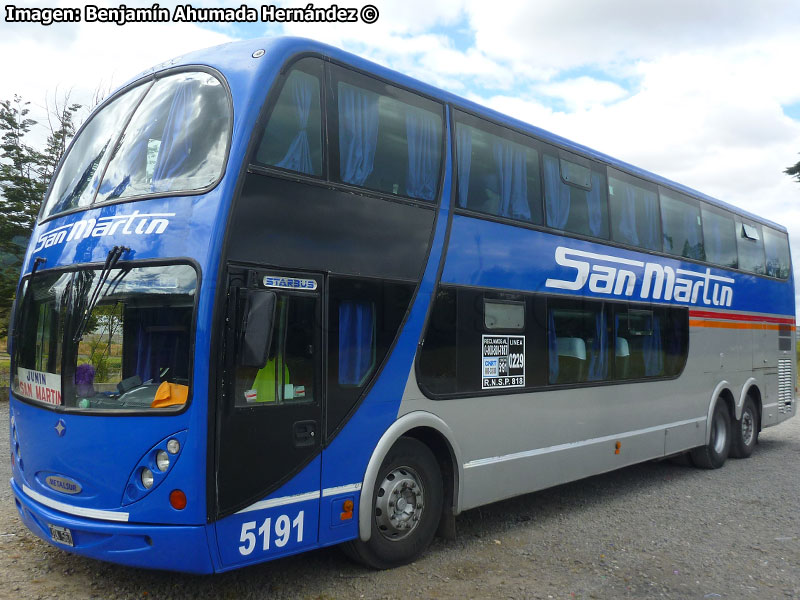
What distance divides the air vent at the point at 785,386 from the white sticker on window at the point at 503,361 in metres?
8.07

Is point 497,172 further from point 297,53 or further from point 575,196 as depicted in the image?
point 297,53

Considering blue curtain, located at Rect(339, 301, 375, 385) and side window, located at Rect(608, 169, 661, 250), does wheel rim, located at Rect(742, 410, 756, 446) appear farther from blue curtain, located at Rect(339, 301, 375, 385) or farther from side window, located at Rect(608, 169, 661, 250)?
blue curtain, located at Rect(339, 301, 375, 385)

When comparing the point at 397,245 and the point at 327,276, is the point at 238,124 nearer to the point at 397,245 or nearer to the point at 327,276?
the point at 327,276

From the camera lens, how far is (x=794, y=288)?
14.0 metres

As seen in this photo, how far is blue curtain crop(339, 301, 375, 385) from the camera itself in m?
5.44

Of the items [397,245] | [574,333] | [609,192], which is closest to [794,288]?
[609,192]

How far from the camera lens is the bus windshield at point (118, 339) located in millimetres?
4688

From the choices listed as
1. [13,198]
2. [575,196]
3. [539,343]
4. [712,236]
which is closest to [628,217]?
[575,196]

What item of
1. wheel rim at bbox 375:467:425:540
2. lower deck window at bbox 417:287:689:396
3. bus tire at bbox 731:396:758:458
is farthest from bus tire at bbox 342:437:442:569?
bus tire at bbox 731:396:758:458

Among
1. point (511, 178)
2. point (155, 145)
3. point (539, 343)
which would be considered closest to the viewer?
point (155, 145)

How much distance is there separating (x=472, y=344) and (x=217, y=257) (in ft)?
9.03

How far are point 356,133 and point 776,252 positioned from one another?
10.3 metres

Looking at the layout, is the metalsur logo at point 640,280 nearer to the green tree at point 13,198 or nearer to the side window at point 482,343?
the side window at point 482,343

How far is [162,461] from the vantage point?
4.57 metres
